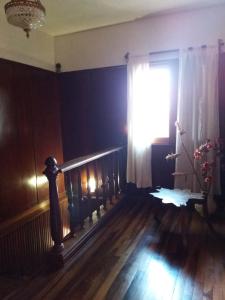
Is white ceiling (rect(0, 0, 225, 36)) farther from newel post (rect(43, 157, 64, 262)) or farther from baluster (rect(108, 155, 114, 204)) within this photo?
newel post (rect(43, 157, 64, 262))

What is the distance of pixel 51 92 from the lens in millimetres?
4320

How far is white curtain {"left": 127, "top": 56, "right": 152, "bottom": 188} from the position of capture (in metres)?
3.67

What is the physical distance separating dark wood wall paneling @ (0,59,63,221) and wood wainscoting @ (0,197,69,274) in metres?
0.14

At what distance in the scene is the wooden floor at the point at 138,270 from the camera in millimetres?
1907

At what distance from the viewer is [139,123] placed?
370 cm

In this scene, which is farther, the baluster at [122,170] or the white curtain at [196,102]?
the baluster at [122,170]

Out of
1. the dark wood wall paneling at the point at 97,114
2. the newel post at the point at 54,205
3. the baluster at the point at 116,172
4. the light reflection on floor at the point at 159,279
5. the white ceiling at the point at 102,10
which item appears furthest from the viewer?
the dark wood wall paneling at the point at 97,114

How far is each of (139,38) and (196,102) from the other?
1262 mm

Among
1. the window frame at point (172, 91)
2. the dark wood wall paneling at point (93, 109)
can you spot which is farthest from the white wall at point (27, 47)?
the window frame at point (172, 91)

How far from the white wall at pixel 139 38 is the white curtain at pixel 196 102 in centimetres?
26

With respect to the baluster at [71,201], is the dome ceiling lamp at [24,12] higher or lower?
higher

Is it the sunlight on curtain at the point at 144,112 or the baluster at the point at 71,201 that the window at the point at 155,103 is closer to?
the sunlight on curtain at the point at 144,112

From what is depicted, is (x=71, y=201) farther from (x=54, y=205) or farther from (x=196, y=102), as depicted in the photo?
(x=196, y=102)

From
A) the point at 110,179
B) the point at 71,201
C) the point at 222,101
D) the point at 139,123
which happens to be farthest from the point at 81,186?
the point at 222,101
